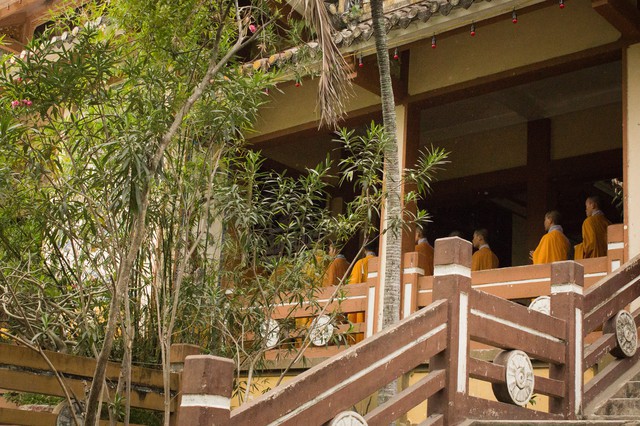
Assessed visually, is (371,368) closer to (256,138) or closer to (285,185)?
(285,185)

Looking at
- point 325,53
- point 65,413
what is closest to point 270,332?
point 65,413

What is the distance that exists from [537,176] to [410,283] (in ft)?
11.6

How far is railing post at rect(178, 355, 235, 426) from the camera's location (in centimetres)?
363

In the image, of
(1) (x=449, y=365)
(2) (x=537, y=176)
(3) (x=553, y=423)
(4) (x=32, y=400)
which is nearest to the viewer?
(3) (x=553, y=423)

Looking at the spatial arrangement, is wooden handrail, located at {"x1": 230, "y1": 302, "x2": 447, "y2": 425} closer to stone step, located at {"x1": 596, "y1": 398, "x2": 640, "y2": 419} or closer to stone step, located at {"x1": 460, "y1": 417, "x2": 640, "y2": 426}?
stone step, located at {"x1": 460, "y1": 417, "x2": 640, "y2": 426}

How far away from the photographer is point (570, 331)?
5699 mm

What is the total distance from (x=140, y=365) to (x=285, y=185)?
1.74 metres

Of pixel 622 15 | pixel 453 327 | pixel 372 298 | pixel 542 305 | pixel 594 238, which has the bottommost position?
pixel 453 327

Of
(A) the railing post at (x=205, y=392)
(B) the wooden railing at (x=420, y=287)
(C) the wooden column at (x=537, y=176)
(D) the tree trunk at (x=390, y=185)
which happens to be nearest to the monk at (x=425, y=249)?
(B) the wooden railing at (x=420, y=287)

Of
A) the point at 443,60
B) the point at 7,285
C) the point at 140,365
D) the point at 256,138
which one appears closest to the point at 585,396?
the point at 140,365

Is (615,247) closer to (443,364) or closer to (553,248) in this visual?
(553,248)

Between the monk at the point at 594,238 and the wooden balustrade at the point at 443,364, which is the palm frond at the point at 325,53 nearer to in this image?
the wooden balustrade at the point at 443,364

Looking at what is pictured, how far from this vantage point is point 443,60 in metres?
10.2

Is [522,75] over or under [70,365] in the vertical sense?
over
